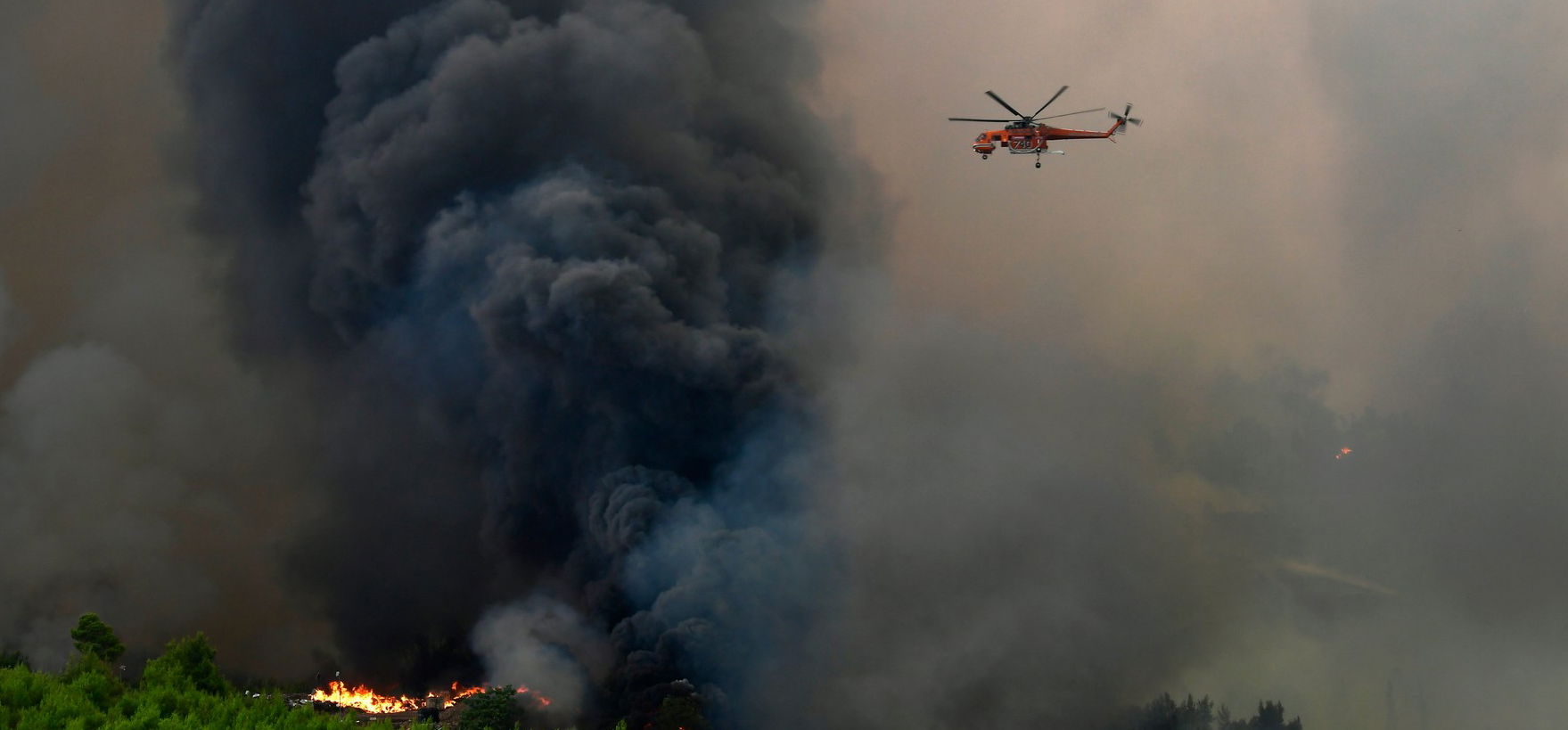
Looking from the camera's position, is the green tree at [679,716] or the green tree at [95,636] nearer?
the green tree at [679,716]

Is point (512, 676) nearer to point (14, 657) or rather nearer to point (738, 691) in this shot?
point (738, 691)

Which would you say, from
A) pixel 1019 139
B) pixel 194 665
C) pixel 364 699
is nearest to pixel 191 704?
pixel 194 665

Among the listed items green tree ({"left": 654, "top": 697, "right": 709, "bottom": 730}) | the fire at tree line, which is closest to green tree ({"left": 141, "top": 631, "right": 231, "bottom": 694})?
the fire at tree line

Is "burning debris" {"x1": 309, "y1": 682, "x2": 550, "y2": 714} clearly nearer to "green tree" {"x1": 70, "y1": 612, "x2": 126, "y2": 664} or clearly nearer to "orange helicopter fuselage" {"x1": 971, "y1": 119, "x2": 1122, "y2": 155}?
"green tree" {"x1": 70, "y1": 612, "x2": 126, "y2": 664}

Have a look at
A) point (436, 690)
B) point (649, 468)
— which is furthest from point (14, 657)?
point (649, 468)

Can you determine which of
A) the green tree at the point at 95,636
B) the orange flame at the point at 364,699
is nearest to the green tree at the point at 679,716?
the orange flame at the point at 364,699

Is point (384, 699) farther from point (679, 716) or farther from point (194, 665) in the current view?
point (679, 716)

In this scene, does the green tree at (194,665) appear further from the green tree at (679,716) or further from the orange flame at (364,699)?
the green tree at (679,716)
